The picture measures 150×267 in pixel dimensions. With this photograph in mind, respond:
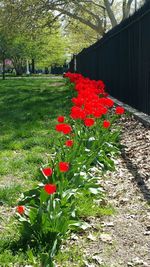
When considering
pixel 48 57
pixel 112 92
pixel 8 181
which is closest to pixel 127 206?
pixel 8 181

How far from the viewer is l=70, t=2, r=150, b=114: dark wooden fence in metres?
8.35

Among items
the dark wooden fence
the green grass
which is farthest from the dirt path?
the dark wooden fence

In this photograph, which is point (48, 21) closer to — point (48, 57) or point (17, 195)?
point (17, 195)

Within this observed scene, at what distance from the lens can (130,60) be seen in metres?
10.0

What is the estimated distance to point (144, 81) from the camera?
8469mm

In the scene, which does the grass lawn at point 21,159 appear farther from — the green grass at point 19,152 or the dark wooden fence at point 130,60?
the dark wooden fence at point 130,60

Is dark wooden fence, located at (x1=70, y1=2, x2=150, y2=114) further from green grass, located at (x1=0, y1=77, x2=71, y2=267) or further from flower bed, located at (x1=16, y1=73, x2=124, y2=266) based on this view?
flower bed, located at (x1=16, y1=73, x2=124, y2=266)

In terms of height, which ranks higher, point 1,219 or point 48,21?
point 48,21

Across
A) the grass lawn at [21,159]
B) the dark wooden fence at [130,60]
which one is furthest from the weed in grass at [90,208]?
the dark wooden fence at [130,60]

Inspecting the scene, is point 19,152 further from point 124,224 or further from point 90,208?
point 124,224

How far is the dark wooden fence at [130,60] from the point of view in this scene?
8345 mm

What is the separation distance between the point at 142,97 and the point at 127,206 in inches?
194

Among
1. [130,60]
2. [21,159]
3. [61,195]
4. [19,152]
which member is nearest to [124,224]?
[61,195]

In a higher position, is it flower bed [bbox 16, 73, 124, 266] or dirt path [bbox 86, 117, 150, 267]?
flower bed [bbox 16, 73, 124, 266]
